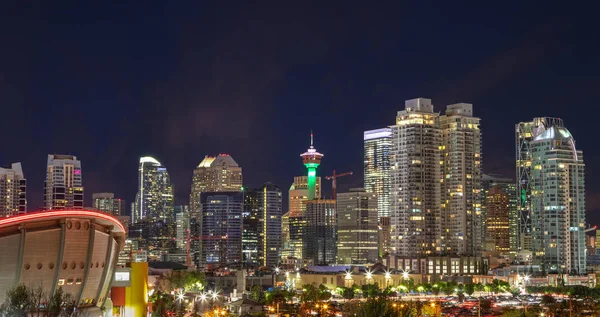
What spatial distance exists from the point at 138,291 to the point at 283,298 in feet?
133

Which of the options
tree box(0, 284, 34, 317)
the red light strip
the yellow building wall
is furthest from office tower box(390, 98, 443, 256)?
tree box(0, 284, 34, 317)

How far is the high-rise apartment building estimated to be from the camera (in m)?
191

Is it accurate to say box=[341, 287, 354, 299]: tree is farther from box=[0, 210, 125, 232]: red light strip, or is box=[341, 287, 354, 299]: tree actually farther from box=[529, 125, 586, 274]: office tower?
box=[0, 210, 125, 232]: red light strip

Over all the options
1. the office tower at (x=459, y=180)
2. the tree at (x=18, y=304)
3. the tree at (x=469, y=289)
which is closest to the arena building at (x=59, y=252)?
the tree at (x=18, y=304)

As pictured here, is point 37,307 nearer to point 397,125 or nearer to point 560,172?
point 397,125

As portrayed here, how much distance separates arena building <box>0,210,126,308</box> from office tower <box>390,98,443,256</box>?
119250 millimetres

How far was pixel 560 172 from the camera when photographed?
199125 mm

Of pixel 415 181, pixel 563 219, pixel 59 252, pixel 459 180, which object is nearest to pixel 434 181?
pixel 415 181

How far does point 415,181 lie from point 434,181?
4764mm

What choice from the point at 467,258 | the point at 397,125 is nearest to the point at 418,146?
the point at 397,125

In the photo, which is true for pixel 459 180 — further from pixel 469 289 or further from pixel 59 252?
pixel 59 252

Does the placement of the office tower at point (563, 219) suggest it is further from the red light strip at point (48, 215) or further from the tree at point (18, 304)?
the tree at point (18, 304)

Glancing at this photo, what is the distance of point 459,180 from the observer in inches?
7662

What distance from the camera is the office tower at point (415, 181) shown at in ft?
625
